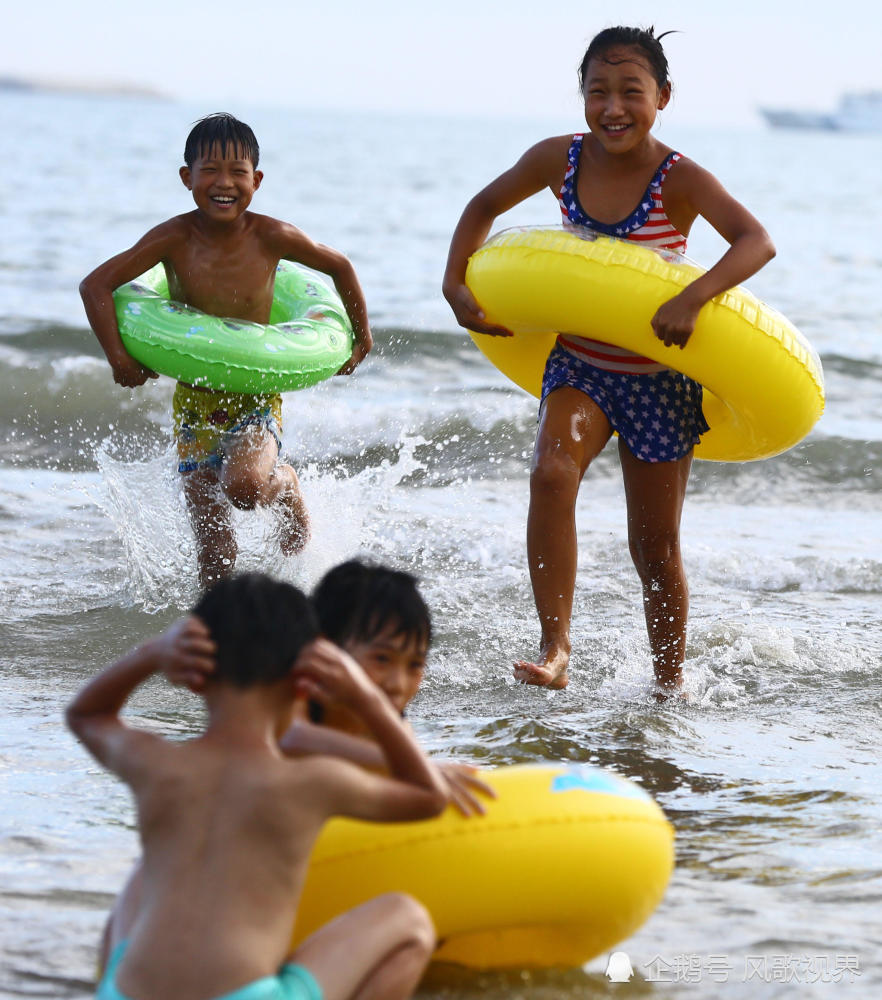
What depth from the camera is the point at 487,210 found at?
13.9ft

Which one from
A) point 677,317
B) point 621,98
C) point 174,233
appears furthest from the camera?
point 174,233

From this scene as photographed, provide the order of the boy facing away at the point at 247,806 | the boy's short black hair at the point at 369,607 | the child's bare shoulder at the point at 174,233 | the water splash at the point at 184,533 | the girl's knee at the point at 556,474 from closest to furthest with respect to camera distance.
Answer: the boy facing away at the point at 247,806, the boy's short black hair at the point at 369,607, the girl's knee at the point at 556,474, the child's bare shoulder at the point at 174,233, the water splash at the point at 184,533

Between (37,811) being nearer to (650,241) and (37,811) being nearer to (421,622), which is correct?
(421,622)

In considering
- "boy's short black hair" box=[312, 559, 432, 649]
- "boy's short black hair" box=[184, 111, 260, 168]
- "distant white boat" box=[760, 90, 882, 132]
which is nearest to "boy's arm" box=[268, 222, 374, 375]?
"boy's short black hair" box=[184, 111, 260, 168]

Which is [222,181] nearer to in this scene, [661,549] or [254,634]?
[661,549]

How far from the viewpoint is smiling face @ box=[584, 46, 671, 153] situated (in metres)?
3.93

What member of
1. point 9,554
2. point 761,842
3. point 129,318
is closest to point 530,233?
point 129,318

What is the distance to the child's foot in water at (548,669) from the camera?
391cm

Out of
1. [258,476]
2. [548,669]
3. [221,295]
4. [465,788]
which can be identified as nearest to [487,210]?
[221,295]

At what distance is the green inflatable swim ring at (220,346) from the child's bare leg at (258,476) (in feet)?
0.78

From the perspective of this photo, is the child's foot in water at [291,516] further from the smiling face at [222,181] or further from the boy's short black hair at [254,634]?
the boy's short black hair at [254,634]

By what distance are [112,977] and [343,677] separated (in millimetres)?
540

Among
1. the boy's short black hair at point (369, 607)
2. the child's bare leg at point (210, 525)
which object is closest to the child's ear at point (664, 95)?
the child's bare leg at point (210, 525)

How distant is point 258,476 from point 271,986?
9.23 feet
